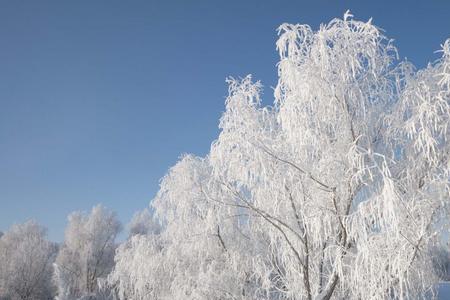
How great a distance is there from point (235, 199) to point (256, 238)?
1783 mm

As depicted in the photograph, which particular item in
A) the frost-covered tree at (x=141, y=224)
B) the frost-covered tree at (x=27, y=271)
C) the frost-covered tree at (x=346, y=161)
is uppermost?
the frost-covered tree at (x=141, y=224)

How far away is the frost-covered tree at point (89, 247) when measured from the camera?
29344mm

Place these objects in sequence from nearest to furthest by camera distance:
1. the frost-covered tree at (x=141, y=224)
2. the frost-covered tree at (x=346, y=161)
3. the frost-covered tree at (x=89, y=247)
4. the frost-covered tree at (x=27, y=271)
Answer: the frost-covered tree at (x=346, y=161)
the frost-covered tree at (x=27, y=271)
the frost-covered tree at (x=89, y=247)
the frost-covered tree at (x=141, y=224)

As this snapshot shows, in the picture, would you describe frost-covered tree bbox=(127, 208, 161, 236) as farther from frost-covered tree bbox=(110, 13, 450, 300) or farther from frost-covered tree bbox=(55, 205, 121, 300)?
frost-covered tree bbox=(110, 13, 450, 300)

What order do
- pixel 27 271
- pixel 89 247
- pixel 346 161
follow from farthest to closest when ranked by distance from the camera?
pixel 89 247
pixel 27 271
pixel 346 161

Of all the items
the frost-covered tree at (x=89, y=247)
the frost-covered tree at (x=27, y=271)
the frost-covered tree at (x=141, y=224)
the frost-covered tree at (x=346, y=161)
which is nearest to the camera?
the frost-covered tree at (x=346, y=161)

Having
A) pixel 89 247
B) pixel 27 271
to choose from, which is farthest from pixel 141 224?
pixel 27 271

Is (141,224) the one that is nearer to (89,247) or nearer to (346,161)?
(89,247)

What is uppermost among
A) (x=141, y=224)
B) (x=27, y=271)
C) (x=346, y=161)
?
(x=141, y=224)

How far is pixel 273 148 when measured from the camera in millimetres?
5434

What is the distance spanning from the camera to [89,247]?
30.4 m

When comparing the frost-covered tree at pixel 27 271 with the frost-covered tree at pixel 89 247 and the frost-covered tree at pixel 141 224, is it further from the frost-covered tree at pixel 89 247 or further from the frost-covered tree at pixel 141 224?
the frost-covered tree at pixel 141 224

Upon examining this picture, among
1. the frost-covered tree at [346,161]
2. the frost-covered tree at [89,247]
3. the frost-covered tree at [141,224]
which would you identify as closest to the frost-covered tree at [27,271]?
the frost-covered tree at [89,247]

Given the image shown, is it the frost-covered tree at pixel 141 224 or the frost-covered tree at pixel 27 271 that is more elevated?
the frost-covered tree at pixel 141 224
